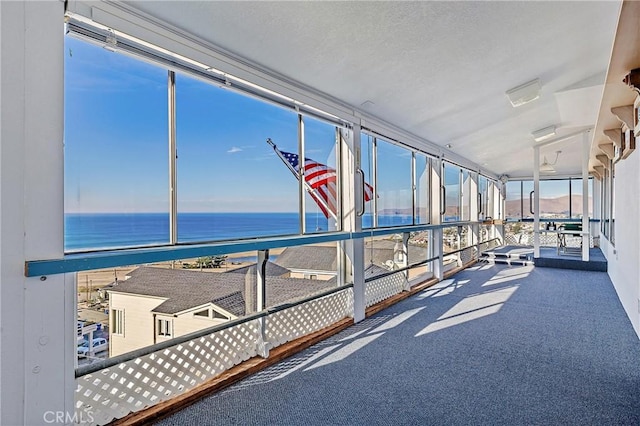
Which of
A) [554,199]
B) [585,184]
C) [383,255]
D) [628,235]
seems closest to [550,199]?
[554,199]

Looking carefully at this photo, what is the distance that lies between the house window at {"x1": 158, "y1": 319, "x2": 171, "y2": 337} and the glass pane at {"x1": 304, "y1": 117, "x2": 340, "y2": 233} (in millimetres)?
1620

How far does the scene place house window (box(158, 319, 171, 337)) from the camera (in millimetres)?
2598

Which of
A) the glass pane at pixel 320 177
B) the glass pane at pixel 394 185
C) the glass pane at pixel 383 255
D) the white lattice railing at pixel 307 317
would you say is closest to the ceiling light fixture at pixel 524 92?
the glass pane at pixel 394 185

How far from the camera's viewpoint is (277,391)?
8.75ft

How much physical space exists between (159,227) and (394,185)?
163 inches

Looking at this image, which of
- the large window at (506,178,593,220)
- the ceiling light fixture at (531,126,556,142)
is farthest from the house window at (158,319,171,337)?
the large window at (506,178,593,220)

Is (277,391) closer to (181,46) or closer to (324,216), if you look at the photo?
(324,216)

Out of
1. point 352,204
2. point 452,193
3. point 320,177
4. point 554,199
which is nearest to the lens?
point 320,177

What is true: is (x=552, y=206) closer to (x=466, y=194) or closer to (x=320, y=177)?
(x=466, y=194)

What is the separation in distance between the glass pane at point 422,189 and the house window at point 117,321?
5087mm

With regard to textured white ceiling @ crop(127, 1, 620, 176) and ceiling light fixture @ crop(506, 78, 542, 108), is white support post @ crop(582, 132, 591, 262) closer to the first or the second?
textured white ceiling @ crop(127, 1, 620, 176)

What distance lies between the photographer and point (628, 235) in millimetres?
4504

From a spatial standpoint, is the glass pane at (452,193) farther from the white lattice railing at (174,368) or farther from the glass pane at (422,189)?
the white lattice railing at (174,368)

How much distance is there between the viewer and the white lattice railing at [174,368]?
212cm
